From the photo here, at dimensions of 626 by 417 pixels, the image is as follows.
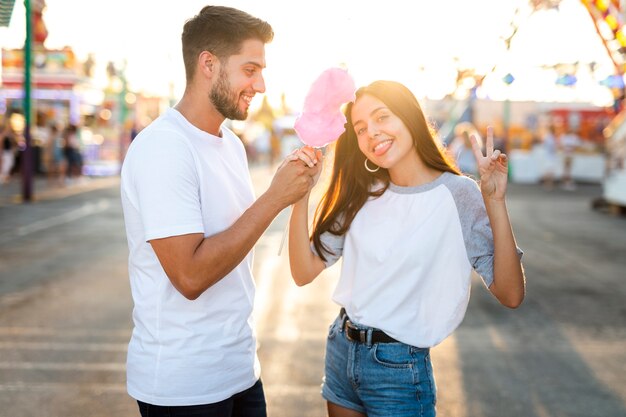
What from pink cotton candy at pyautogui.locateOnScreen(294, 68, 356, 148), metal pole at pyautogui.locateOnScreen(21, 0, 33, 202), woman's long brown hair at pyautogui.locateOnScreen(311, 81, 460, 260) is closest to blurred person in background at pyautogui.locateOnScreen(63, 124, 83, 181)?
metal pole at pyautogui.locateOnScreen(21, 0, 33, 202)

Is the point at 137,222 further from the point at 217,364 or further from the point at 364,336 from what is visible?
the point at 364,336

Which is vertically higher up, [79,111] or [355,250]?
[355,250]

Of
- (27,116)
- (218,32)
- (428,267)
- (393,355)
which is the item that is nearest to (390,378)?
(393,355)

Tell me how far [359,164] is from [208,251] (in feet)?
2.97

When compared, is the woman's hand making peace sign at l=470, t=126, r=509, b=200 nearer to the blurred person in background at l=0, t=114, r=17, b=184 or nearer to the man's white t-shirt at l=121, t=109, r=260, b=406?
the man's white t-shirt at l=121, t=109, r=260, b=406

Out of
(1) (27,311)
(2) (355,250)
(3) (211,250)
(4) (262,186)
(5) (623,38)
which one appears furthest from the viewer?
(4) (262,186)

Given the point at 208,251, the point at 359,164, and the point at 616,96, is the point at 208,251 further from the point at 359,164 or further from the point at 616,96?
the point at 616,96

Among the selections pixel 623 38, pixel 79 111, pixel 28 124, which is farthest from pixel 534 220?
pixel 79 111

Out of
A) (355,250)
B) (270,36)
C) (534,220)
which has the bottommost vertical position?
(534,220)

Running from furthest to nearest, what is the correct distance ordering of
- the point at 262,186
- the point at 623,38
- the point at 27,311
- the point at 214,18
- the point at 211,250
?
the point at 262,186
the point at 623,38
the point at 27,311
the point at 214,18
the point at 211,250

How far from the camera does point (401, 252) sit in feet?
8.55

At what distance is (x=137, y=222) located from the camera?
7.69ft

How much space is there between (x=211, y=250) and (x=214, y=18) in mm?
766

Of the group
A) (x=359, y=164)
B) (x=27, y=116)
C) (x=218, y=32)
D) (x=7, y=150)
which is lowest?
(x=7, y=150)
